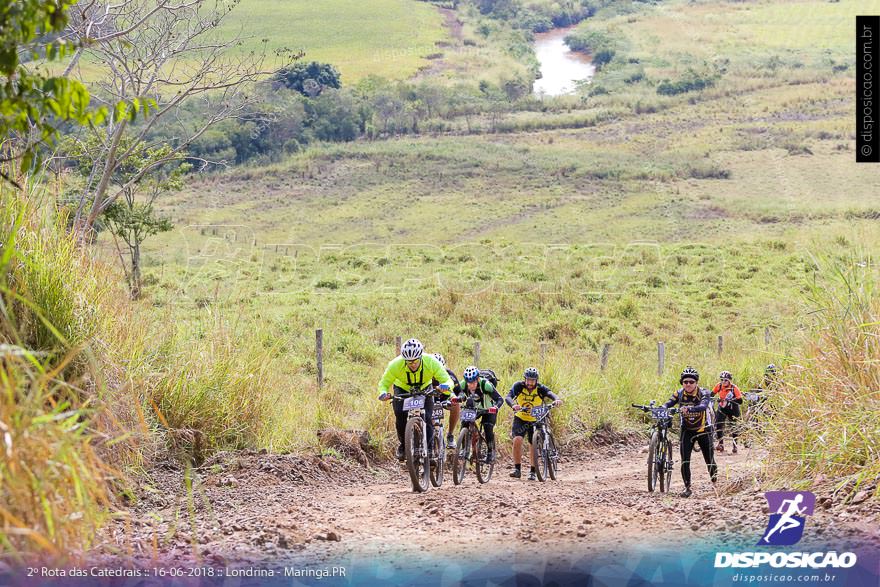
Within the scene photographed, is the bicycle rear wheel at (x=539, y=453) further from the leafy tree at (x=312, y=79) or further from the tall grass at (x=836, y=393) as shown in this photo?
the leafy tree at (x=312, y=79)

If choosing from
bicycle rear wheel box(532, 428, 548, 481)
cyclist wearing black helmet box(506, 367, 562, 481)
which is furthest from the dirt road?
cyclist wearing black helmet box(506, 367, 562, 481)

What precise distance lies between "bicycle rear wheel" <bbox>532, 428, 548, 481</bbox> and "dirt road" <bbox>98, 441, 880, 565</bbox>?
1.17 meters

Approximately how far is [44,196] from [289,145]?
85.4 metres

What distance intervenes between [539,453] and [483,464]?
0.82 metres

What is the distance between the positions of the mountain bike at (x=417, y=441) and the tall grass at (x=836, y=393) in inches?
157

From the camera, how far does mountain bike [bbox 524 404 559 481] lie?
14500 millimetres

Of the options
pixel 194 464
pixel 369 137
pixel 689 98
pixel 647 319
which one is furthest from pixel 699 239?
pixel 689 98

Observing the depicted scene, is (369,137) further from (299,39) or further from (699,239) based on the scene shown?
(699,239)

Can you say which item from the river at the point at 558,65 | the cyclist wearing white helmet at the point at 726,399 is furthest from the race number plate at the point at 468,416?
the river at the point at 558,65

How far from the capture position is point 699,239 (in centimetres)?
6494

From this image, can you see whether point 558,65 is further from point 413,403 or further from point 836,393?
point 836,393

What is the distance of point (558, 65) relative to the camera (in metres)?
162

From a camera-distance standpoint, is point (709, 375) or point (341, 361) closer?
point (709, 375)

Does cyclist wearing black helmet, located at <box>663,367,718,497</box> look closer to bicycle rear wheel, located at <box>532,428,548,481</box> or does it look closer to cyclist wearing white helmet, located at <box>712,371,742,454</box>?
bicycle rear wheel, located at <box>532,428,548,481</box>
